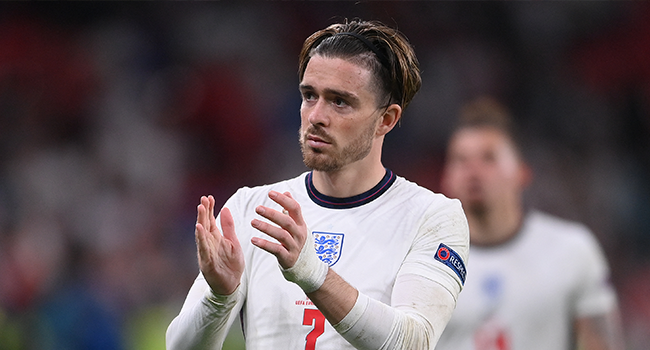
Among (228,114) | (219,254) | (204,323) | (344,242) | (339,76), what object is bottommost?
(204,323)

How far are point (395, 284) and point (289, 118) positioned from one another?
491 cm

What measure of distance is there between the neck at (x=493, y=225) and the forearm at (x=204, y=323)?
12.1ft

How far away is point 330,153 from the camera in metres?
2.54

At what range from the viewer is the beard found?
2527mm

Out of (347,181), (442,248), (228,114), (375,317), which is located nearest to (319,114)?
(347,181)

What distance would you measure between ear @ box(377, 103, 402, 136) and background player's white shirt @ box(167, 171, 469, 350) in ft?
0.64

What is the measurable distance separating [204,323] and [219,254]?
0.86ft

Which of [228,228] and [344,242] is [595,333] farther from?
[228,228]

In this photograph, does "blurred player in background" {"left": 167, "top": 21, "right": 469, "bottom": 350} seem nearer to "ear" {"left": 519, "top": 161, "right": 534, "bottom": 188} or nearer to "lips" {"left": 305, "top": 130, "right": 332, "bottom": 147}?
"lips" {"left": 305, "top": 130, "right": 332, "bottom": 147}

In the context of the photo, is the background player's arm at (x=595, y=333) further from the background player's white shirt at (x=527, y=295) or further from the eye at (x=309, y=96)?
the eye at (x=309, y=96)

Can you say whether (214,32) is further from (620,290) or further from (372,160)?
(372,160)

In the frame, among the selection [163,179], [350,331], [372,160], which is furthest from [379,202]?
[163,179]

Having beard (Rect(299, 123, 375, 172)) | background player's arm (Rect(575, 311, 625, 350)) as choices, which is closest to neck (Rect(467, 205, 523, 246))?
background player's arm (Rect(575, 311, 625, 350))

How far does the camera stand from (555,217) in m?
6.40
